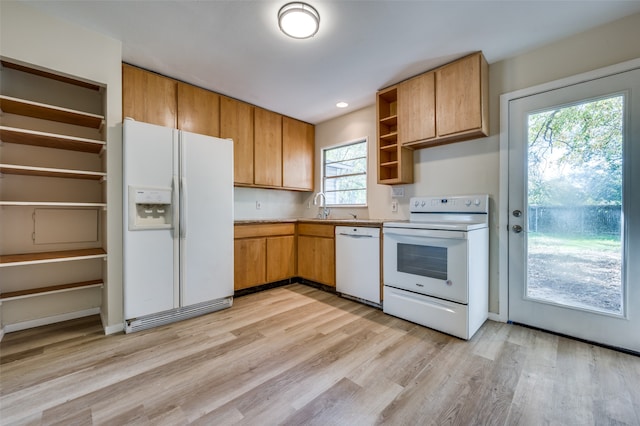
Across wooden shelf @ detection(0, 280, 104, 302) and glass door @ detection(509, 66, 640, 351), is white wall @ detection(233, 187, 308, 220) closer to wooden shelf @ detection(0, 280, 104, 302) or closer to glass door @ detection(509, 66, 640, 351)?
wooden shelf @ detection(0, 280, 104, 302)

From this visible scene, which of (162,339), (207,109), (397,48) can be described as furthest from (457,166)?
(162,339)

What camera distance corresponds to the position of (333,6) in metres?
1.83

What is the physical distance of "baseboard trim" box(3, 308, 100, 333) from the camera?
2.21 meters

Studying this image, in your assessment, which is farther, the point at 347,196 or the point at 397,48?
the point at 347,196

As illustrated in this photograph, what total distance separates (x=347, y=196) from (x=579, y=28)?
2700mm

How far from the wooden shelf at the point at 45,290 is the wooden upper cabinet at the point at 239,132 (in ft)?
5.59

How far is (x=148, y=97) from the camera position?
263 cm

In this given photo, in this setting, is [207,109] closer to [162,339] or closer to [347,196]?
[347,196]

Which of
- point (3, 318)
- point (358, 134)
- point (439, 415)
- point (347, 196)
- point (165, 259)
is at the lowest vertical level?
point (439, 415)

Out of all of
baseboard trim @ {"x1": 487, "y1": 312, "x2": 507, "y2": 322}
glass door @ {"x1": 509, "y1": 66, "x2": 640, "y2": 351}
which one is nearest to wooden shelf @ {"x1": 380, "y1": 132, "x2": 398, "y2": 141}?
glass door @ {"x1": 509, "y1": 66, "x2": 640, "y2": 351}

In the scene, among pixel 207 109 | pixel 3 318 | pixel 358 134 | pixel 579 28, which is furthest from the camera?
pixel 358 134

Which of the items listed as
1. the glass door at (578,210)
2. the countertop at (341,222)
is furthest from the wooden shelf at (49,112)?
the glass door at (578,210)

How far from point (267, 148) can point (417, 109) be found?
6.34 ft

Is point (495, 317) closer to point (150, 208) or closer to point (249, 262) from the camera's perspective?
point (249, 262)
